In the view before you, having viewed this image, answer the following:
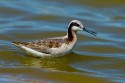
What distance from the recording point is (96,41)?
19828mm

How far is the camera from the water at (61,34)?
53.1ft

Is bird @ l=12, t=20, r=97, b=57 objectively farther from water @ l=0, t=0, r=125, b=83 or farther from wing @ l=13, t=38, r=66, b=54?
water @ l=0, t=0, r=125, b=83

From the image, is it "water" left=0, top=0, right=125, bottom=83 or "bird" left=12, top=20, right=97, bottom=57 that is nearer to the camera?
"water" left=0, top=0, right=125, bottom=83

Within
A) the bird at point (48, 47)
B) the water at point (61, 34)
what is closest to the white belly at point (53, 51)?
the bird at point (48, 47)

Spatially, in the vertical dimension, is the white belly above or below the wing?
below

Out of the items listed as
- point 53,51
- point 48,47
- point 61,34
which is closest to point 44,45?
point 48,47

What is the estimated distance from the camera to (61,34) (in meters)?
20.4

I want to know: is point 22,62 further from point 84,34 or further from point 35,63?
point 84,34

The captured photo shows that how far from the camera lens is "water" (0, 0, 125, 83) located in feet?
53.1

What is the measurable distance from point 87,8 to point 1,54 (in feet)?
22.3

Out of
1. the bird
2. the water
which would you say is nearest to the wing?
the bird

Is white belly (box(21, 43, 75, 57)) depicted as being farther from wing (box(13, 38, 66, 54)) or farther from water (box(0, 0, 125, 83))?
water (box(0, 0, 125, 83))

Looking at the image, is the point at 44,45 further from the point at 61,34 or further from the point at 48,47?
the point at 61,34

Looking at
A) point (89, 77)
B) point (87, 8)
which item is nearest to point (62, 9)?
point (87, 8)
